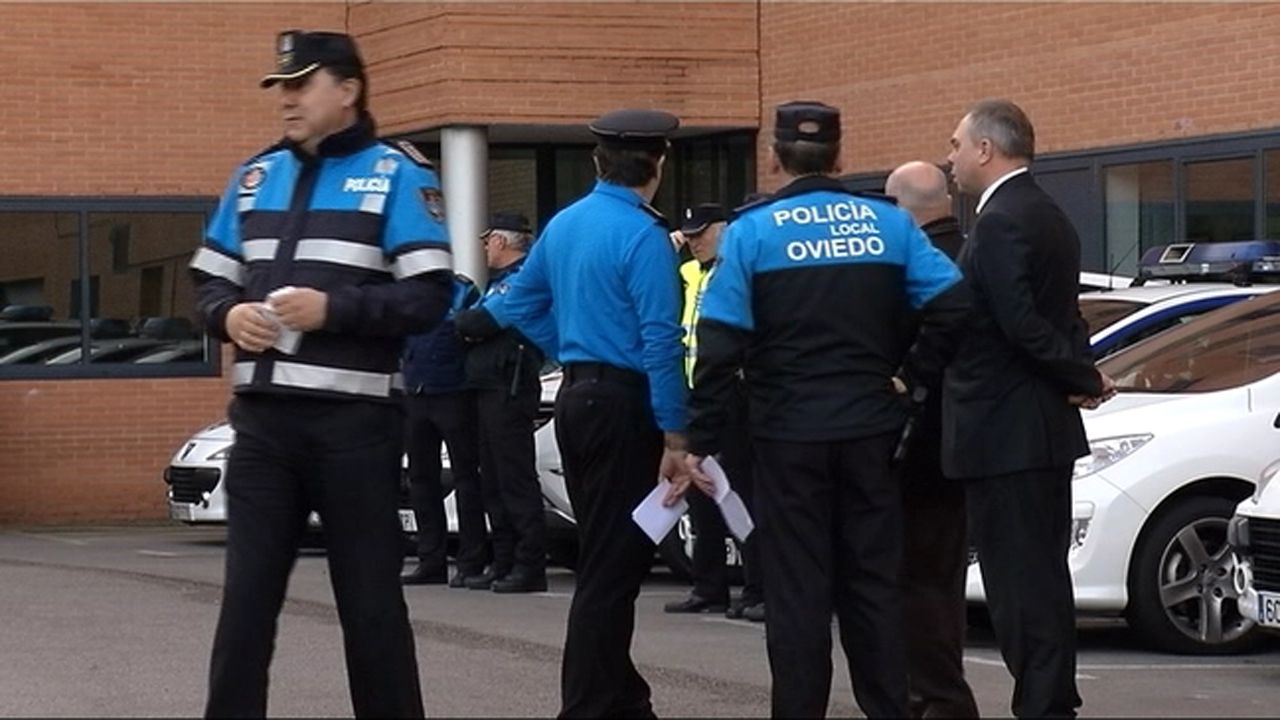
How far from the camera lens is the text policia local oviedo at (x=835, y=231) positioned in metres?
6.95

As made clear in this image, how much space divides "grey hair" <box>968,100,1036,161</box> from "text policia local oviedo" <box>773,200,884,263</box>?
27.7 inches

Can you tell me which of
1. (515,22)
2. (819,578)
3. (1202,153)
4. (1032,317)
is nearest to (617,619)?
(819,578)

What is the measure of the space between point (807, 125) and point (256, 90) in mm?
14396

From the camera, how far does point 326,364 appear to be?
6.04 metres

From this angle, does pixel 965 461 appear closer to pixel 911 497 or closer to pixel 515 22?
pixel 911 497

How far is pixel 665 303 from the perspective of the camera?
24.5 ft

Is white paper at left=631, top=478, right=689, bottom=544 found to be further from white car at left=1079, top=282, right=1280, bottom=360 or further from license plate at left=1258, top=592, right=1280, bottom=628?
white car at left=1079, top=282, right=1280, bottom=360

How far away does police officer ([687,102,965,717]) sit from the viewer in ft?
22.8

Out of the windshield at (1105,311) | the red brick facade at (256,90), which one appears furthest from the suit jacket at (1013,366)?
the red brick facade at (256,90)

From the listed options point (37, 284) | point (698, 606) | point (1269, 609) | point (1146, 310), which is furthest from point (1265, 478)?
point (37, 284)

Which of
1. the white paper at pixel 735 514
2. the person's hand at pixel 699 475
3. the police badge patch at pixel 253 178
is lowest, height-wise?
the white paper at pixel 735 514

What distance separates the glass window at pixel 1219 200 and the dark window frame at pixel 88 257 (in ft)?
26.8

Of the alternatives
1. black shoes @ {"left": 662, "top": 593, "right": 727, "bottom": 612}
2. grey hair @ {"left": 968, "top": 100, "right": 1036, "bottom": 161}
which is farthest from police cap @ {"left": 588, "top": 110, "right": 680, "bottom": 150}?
black shoes @ {"left": 662, "top": 593, "right": 727, "bottom": 612}

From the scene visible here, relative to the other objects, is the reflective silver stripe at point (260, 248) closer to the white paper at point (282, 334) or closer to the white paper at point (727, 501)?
the white paper at point (282, 334)
